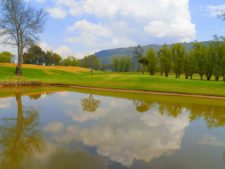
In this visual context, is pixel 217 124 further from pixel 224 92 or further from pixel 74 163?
pixel 224 92

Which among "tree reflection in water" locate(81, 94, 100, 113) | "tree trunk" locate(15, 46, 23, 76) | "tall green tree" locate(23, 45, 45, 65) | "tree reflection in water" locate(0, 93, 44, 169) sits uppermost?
"tall green tree" locate(23, 45, 45, 65)

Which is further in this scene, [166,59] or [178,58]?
[166,59]

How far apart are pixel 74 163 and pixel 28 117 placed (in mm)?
6570

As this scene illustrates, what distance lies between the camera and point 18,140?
8.37m

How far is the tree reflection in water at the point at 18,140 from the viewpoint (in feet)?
21.9

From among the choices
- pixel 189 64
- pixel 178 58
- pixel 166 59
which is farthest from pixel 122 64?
pixel 189 64

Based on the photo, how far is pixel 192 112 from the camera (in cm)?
1611

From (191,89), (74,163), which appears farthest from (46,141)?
(191,89)

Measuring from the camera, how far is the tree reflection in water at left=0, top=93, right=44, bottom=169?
6.67m

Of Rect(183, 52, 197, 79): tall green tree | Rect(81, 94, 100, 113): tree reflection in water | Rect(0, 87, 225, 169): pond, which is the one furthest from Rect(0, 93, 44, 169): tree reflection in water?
Rect(183, 52, 197, 79): tall green tree

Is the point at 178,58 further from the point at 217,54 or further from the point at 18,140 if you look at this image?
the point at 18,140

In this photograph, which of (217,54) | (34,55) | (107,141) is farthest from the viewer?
(34,55)

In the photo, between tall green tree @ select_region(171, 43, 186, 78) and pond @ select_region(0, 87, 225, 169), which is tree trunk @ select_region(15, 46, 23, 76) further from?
tall green tree @ select_region(171, 43, 186, 78)

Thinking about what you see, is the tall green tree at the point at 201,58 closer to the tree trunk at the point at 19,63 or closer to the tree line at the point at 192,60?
the tree line at the point at 192,60
